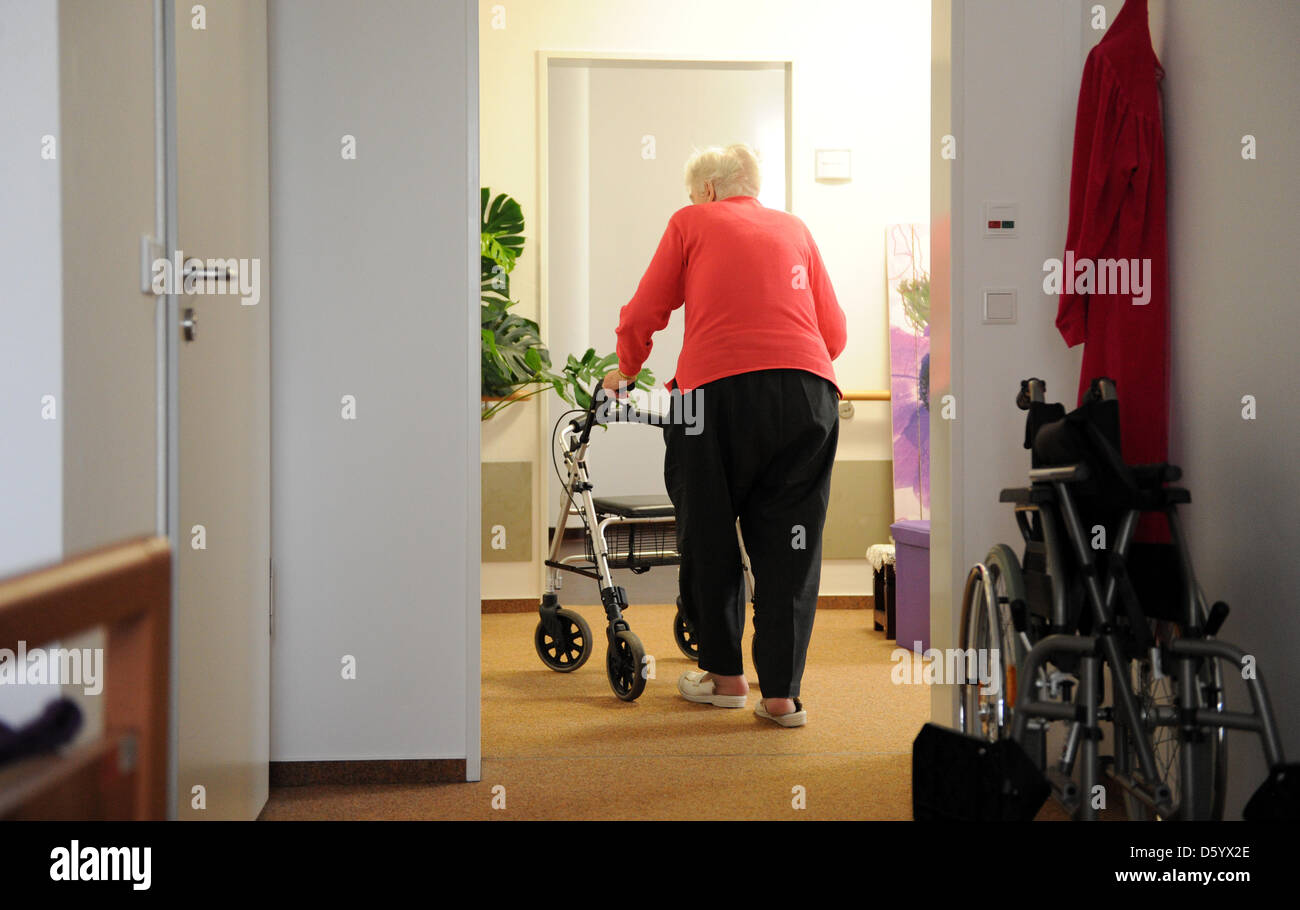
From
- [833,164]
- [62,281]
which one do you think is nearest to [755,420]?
[62,281]

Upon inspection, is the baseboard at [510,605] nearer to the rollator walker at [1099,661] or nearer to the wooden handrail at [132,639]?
the rollator walker at [1099,661]

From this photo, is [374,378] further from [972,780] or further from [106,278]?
[972,780]

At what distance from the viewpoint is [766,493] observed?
116 inches

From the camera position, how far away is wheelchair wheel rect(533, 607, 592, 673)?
347 cm

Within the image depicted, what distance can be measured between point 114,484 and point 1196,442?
6.10 ft

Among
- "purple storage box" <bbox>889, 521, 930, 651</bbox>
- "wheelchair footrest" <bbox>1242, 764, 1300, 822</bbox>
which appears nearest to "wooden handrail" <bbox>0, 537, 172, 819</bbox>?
"wheelchair footrest" <bbox>1242, 764, 1300, 822</bbox>

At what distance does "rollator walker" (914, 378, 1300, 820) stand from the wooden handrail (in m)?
1.16

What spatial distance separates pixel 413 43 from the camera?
2414 millimetres

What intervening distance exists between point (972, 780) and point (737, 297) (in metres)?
1.61

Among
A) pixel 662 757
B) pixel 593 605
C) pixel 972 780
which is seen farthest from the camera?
pixel 593 605

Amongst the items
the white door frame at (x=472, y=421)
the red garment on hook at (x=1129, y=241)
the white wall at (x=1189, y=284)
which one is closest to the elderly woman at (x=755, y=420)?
the white wall at (x=1189, y=284)

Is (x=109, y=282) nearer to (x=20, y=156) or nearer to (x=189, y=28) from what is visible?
(x=20, y=156)

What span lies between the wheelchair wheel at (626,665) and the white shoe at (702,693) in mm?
122

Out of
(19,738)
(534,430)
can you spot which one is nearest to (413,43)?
(19,738)
